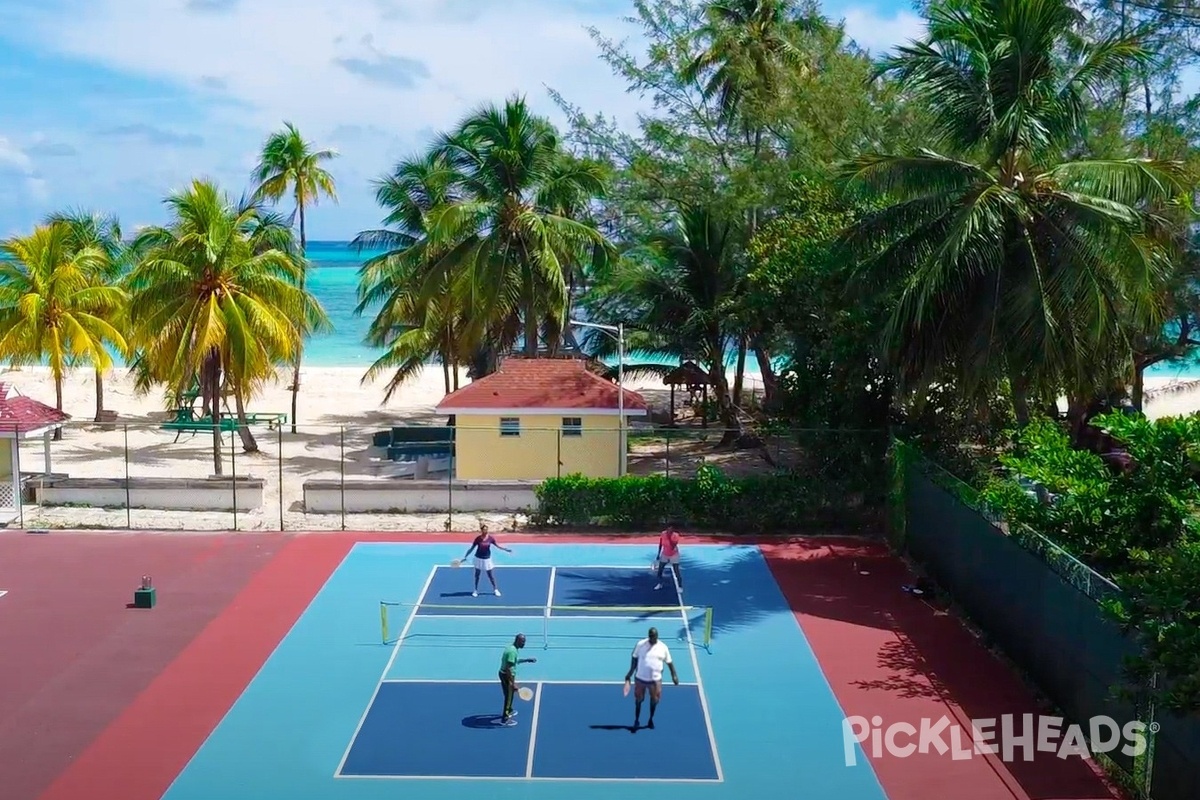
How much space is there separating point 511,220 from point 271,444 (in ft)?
41.9

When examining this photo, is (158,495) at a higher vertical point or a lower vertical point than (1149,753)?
higher

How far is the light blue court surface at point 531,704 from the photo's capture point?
1384 centimetres

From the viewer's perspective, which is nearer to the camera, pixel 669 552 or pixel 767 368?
pixel 669 552

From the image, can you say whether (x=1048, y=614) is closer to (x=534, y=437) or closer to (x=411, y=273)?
(x=534, y=437)

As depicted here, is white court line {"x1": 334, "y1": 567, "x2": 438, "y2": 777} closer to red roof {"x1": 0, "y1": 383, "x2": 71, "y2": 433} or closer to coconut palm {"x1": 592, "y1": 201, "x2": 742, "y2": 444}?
red roof {"x1": 0, "y1": 383, "x2": 71, "y2": 433}

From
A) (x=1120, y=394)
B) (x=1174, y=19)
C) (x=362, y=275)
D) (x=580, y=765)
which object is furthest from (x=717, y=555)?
(x=362, y=275)

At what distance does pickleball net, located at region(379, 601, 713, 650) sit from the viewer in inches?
745

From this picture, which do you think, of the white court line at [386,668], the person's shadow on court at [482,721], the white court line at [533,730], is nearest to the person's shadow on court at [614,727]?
the white court line at [533,730]

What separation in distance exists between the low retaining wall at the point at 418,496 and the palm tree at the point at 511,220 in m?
6.56

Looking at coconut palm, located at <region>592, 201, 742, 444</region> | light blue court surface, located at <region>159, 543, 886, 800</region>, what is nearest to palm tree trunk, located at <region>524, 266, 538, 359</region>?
coconut palm, located at <region>592, 201, 742, 444</region>

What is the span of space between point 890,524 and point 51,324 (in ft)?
93.1

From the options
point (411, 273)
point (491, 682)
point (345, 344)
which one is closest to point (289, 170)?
point (411, 273)

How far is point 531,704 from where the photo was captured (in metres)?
16.2

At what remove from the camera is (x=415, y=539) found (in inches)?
1031
